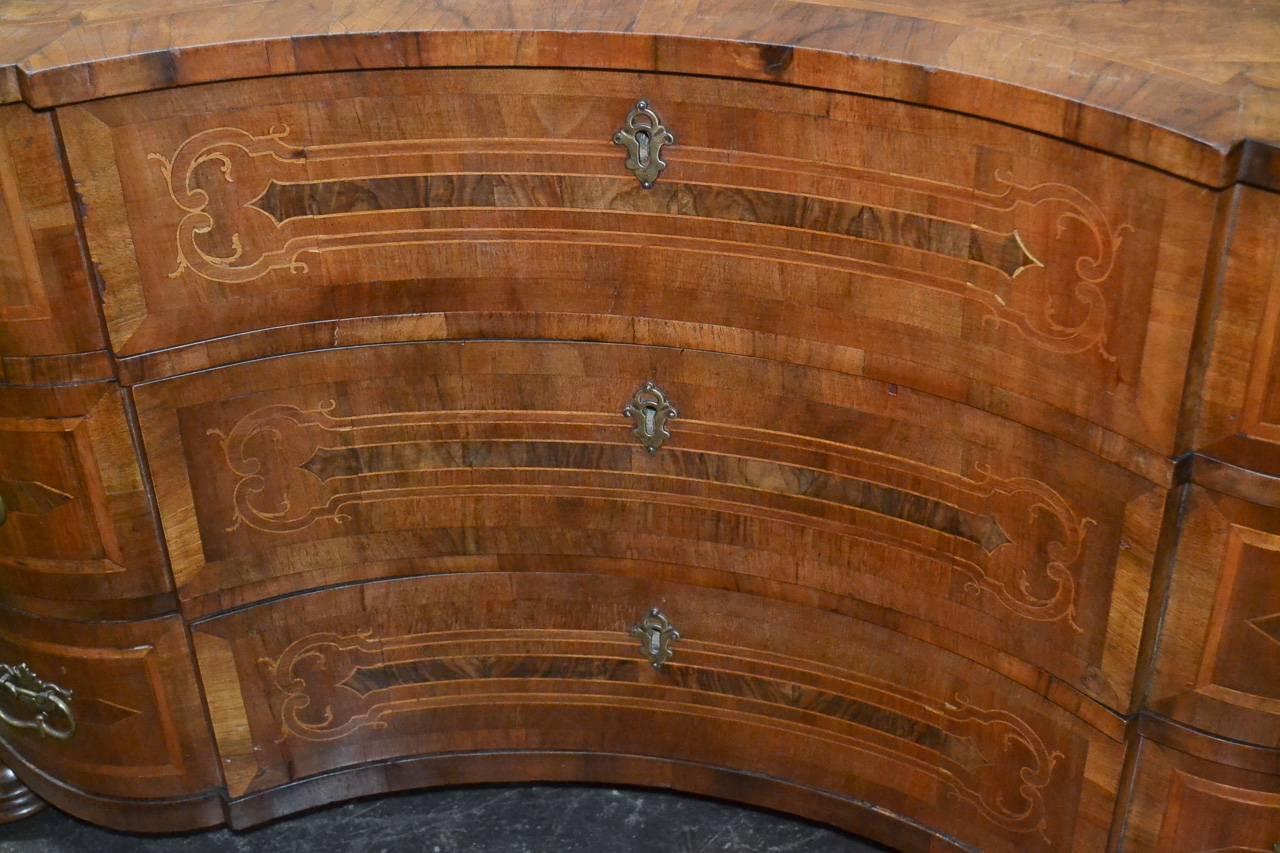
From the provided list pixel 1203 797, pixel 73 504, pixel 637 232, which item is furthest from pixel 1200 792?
pixel 73 504

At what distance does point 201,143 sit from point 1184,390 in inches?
33.2

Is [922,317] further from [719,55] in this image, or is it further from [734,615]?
[734,615]

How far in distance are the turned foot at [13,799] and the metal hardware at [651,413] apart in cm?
87

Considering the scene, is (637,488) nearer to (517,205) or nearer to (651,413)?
(651,413)

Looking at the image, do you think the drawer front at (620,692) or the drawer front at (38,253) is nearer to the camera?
the drawer front at (38,253)

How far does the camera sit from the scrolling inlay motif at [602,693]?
1.58 metres

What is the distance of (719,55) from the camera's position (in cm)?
131

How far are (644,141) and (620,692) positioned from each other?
0.63 meters

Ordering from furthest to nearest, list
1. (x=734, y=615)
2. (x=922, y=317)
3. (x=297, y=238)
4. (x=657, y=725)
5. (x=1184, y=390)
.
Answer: (x=657, y=725) < (x=734, y=615) < (x=297, y=238) < (x=922, y=317) < (x=1184, y=390)

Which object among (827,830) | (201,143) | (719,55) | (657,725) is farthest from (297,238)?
(827,830)

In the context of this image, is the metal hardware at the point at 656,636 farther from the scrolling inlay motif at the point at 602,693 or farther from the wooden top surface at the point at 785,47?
the wooden top surface at the point at 785,47

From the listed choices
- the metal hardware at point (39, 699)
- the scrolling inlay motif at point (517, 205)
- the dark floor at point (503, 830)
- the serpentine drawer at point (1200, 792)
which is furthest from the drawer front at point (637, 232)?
the dark floor at point (503, 830)

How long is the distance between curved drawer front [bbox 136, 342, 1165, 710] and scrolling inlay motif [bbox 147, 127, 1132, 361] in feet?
0.38

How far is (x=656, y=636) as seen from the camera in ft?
5.50
